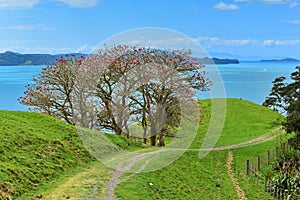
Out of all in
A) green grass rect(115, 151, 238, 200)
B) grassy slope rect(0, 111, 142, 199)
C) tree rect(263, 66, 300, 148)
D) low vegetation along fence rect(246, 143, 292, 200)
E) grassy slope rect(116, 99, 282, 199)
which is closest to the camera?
grassy slope rect(0, 111, 142, 199)

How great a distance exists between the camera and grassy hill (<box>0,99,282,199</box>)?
13.6m

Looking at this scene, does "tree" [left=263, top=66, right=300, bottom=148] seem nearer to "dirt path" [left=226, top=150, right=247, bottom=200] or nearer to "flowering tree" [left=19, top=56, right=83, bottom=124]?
"dirt path" [left=226, top=150, right=247, bottom=200]

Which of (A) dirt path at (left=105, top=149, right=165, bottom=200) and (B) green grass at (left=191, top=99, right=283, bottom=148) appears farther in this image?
(B) green grass at (left=191, top=99, right=283, bottom=148)

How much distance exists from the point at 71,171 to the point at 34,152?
1878 mm

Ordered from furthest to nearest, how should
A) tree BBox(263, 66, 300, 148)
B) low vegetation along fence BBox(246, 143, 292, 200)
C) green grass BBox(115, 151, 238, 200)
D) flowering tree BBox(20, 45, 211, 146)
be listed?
tree BBox(263, 66, 300, 148) < flowering tree BBox(20, 45, 211, 146) < low vegetation along fence BBox(246, 143, 292, 200) < green grass BBox(115, 151, 238, 200)

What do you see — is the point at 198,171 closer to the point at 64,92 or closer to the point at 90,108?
the point at 90,108

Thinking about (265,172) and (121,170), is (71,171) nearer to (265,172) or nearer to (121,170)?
(121,170)

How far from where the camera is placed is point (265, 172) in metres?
25.2

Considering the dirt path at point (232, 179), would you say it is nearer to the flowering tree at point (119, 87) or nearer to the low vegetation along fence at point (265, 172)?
the low vegetation along fence at point (265, 172)

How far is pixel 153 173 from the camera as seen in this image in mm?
17938

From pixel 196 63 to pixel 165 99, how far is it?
363 cm

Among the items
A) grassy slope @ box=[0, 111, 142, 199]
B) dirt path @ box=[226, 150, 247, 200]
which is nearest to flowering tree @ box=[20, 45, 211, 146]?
grassy slope @ box=[0, 111, 142, 199]

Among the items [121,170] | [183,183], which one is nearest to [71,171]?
[121,170]

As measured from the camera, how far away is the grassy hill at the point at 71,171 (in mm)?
13625
